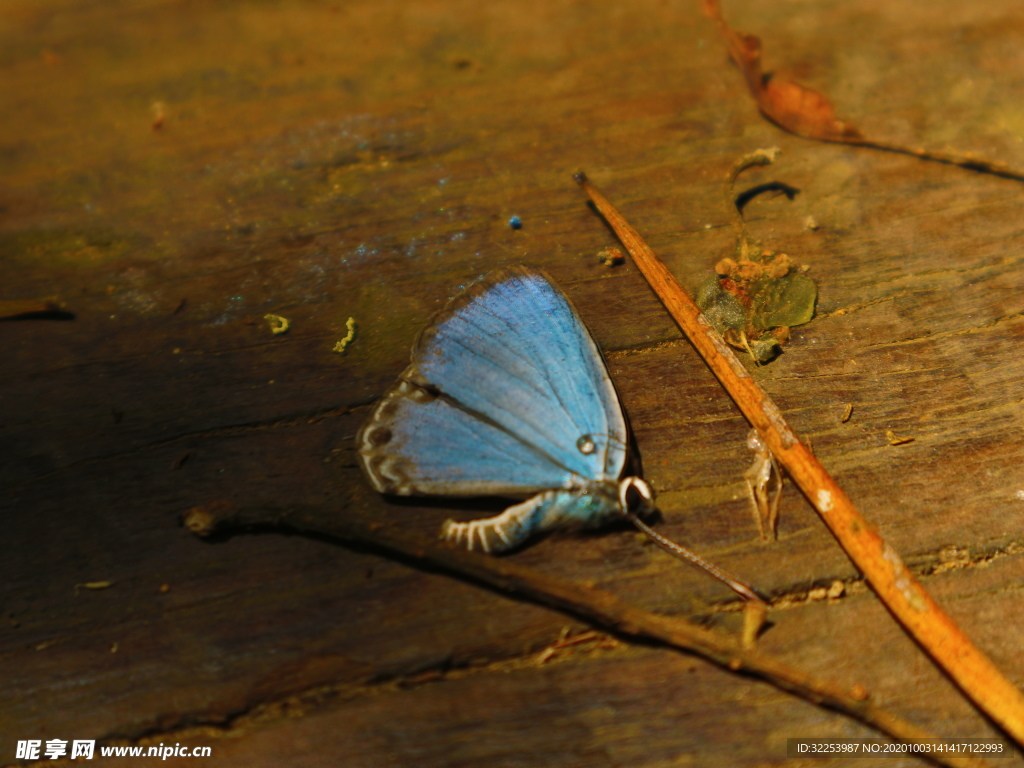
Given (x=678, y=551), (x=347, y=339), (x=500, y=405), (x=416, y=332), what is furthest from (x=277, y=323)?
(x=678, y=551)

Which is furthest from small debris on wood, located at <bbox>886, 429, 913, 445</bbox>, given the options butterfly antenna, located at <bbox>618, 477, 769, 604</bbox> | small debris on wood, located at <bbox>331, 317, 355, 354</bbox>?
small debris on wood, located at <bbox>331, 317, 355, 354</bbox>

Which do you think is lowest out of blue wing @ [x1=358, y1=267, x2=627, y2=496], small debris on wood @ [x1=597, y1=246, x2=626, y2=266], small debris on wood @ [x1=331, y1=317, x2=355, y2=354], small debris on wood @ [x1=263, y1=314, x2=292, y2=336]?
blue wing @ [x1=358, y1=267, x2=627, y2=496]

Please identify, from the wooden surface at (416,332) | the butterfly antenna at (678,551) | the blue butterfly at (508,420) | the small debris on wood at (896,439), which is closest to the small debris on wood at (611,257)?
the wooden surface at (416,332)

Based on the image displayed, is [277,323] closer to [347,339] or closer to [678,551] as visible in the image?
[347,339]

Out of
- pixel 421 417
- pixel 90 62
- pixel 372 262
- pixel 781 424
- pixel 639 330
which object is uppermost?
pixel 90 62

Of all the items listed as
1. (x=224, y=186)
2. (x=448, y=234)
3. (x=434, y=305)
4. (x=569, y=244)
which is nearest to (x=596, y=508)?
(x=434, y=305)

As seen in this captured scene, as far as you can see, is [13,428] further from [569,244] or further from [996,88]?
[996,88]

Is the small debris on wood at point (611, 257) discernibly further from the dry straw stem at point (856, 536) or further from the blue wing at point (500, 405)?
the blue wing at point (500, 405)

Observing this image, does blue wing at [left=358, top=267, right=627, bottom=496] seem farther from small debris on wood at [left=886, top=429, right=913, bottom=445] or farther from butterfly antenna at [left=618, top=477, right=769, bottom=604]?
small debris on wood at [left=886, top=429, right=913, bottom=445]

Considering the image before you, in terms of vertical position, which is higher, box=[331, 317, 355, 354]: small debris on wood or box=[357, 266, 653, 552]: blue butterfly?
box=[331, 317, 355, 354]: small debris on wood
